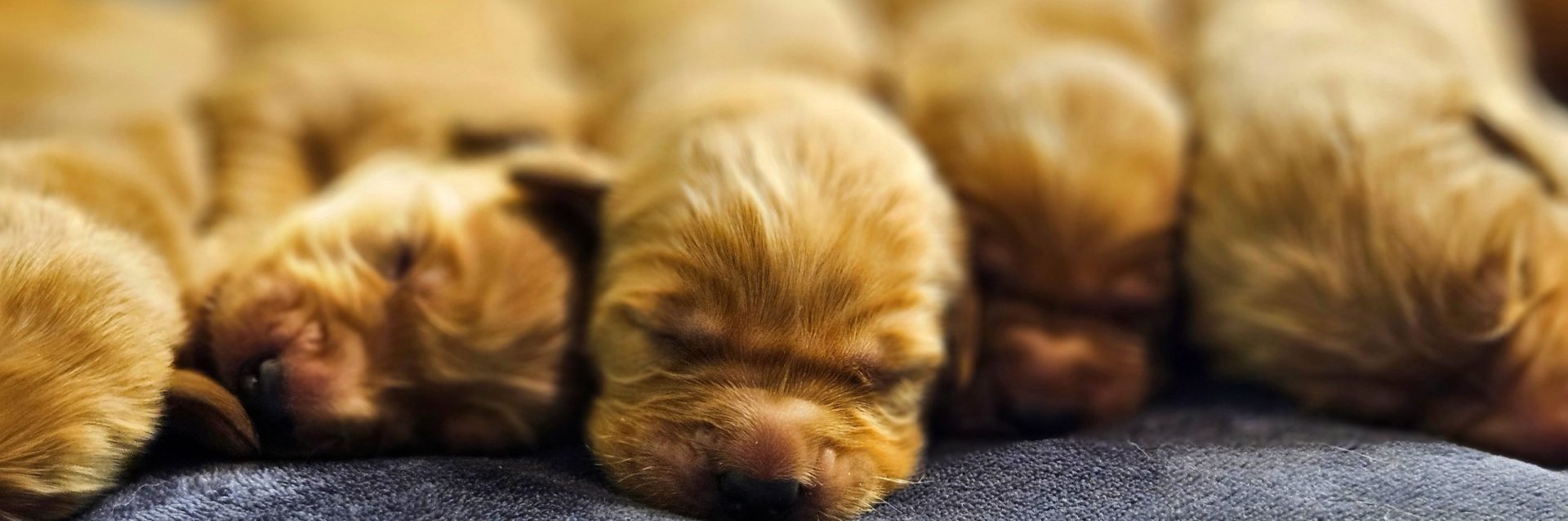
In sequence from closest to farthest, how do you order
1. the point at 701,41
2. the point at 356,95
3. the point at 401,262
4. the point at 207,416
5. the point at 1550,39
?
1. the point at 207,416
2. the point at 401,262
3. the point at 356,95
4. the point at 701,41
5. the point at 1550,39

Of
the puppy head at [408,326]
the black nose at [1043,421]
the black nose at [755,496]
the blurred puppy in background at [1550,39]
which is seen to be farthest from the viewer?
the blurred puppy in background at [1550,39]

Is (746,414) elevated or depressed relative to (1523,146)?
depressed

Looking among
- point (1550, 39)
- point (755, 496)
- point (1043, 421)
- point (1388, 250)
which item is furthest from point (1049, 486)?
point (1550, 39)

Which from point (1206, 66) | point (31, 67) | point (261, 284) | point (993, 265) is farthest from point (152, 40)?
point (1206, 66)

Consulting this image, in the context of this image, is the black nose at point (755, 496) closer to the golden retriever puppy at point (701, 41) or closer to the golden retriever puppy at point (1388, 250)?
the golden retriever puppy at point (1388, 250)

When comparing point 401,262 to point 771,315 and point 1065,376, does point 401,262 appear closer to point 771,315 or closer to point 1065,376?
point 771,315

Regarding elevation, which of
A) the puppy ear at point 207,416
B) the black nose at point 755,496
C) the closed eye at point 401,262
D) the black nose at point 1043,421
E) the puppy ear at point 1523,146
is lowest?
the puppy ear at point 207,416

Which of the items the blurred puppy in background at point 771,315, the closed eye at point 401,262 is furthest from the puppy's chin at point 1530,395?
the closed eye at point 401,262
